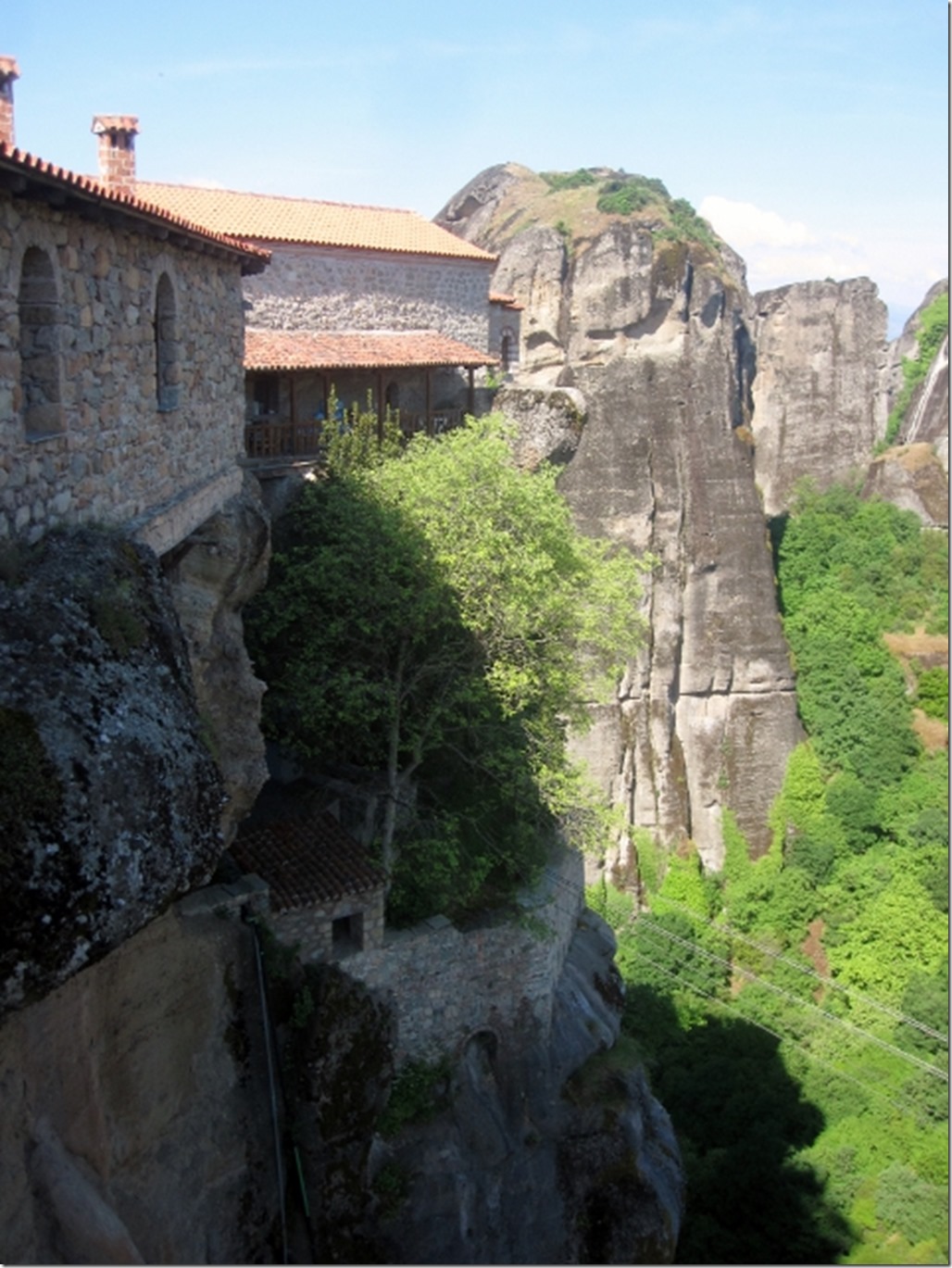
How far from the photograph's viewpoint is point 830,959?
31.7 m

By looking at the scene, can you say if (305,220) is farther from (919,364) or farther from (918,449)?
(919,364)

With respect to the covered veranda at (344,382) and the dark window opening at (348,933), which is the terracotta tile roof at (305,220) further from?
the dark window opening at (348,933)

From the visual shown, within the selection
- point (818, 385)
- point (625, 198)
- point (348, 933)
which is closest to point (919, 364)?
point (818, 385)

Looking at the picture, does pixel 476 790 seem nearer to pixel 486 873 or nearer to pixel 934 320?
pixel 486 873

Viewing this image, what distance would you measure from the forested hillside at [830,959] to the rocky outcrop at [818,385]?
18.1ft

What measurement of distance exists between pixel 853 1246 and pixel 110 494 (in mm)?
20898

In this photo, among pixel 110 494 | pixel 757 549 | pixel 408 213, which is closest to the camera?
pixel 110 494

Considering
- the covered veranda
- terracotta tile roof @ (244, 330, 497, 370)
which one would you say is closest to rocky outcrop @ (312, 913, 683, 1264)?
the covered veranda

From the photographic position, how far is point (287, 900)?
1254cm

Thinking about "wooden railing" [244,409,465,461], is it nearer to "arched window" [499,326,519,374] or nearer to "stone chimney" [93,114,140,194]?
"stone chimney" [93,114,140,194]

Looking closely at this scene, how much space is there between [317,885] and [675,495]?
26759 millimetres

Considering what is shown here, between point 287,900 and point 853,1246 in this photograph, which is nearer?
point 287,900

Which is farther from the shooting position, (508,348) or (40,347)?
(508,348)

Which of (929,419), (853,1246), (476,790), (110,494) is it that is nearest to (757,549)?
(929,419)
